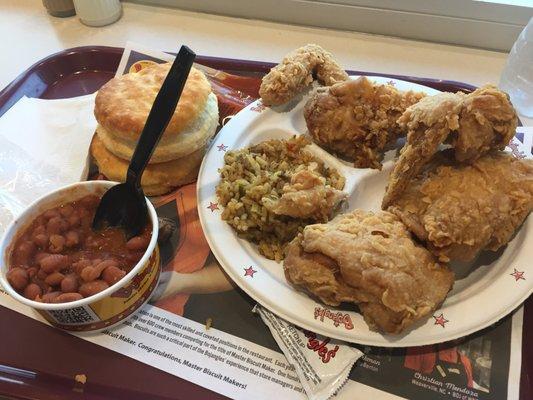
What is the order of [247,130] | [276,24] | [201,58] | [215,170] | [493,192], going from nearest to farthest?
[493,192] < [215,170] < [247,130] < [201,58] < [276,24]

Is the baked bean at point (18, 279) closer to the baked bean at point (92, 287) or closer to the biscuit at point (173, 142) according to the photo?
the baked bean at point (92, 287)

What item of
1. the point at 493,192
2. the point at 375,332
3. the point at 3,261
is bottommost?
the point at 375,332

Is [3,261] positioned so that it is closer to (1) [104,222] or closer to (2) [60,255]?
(2) [60,255]

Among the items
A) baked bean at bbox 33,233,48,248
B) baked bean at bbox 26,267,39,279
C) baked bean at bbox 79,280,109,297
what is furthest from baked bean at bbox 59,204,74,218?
baked bean at bbox 79,280,109,297

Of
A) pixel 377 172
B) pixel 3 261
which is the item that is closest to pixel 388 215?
pixel 377 172

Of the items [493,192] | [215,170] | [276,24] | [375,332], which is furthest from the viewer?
[276,24]

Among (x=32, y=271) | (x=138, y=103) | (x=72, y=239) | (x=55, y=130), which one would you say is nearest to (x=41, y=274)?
(x=32, y=271)

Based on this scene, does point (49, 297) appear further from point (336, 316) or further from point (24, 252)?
point (336, 316)

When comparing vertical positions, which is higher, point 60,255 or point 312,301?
point 60,255

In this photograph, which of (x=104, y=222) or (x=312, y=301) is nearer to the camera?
(x=312, y=301)
